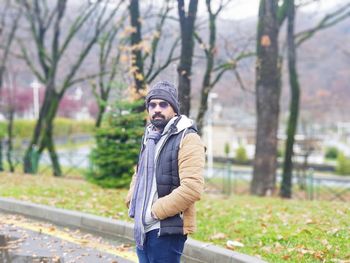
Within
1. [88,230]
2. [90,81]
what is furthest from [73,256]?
[90,81]

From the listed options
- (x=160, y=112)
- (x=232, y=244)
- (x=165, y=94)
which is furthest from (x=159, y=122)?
(x=232, y=244)

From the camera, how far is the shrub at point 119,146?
468 inches

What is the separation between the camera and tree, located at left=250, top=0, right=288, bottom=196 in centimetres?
1377

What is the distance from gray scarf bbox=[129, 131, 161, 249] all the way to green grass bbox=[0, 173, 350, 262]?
238cm

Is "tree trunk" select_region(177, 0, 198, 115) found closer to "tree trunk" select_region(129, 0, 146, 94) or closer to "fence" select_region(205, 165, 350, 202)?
"tree trunk" select_region(129, 0, 146, 94)

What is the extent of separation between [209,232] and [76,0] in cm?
1760

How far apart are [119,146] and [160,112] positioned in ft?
28.0

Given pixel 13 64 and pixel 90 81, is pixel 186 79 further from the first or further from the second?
pixel 13 64

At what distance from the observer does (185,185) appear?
3.40 meters

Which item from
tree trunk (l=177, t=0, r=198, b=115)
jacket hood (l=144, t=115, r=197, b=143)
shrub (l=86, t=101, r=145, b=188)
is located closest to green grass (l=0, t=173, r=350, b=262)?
shrub (l=86, t=101, r=145, b=188)

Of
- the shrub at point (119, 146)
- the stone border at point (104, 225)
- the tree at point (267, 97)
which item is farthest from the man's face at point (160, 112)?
the tree at point (267, 97)

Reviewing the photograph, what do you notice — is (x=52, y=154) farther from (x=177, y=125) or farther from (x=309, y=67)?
(x=309, y=67)

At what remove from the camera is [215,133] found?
58.2m

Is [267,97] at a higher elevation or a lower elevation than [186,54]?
lower
